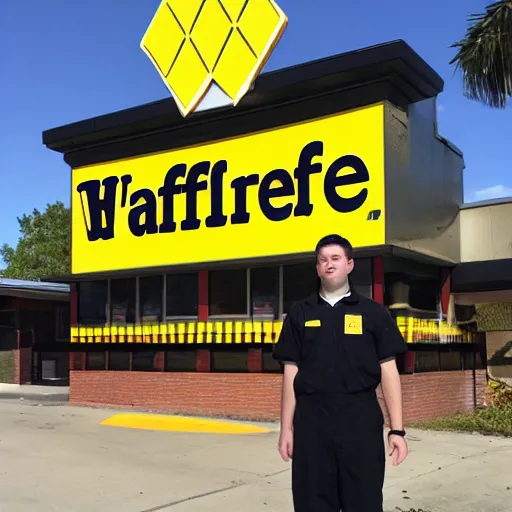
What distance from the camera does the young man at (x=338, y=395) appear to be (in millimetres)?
3854

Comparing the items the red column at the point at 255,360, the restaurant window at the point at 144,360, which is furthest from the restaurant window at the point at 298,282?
the restaurant window at the point at 144,360

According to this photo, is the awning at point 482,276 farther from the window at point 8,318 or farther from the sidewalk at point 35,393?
the window at point 8,318

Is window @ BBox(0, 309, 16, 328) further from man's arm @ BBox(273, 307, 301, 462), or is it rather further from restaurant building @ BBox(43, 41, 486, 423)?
man's arm @ BBox(273, 307, 301, 462)

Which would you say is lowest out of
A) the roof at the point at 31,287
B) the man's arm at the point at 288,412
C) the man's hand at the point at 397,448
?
the man's hand at the point at 397,448

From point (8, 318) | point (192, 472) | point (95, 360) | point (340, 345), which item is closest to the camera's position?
point (340, 345)

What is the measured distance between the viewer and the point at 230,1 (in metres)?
13.1

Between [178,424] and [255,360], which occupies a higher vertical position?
[255,360]

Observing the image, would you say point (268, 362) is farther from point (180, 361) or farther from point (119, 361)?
point (119, 361)

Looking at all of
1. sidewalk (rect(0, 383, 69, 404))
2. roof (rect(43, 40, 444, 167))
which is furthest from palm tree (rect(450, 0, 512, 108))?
sidewalk (rect(0, 383, 69, 404))

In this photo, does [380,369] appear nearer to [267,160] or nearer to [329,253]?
[329,253]

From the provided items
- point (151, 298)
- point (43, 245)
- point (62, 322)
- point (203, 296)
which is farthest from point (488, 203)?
point (43, 245)

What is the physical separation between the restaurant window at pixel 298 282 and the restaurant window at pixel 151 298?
9.42 feet

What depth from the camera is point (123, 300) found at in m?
14.5

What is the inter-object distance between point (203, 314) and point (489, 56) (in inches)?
267
